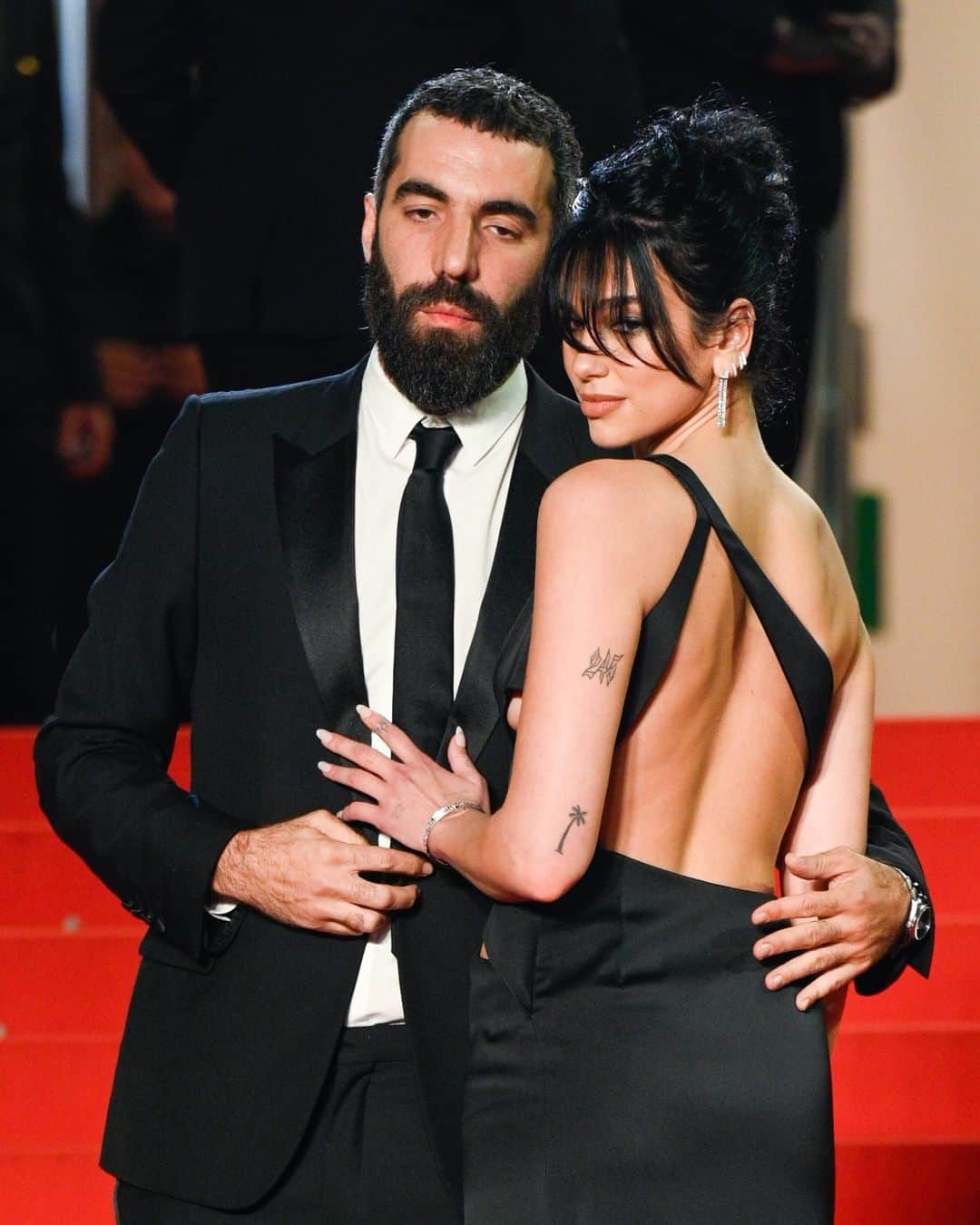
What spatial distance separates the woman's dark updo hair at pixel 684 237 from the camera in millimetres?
1639

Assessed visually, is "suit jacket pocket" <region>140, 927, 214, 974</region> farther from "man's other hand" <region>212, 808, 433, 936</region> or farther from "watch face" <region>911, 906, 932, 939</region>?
"watch face" <region>911, 906, 932, 939</region>

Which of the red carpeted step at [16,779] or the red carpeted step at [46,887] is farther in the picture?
the red carpeted step at [16,779]

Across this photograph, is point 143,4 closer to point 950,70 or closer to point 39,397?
point 39,397

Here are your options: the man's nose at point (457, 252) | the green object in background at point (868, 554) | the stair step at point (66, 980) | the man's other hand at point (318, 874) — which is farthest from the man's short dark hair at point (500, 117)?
the green object in background at point (868, 554)

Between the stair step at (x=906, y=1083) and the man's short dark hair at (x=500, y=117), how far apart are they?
195cm

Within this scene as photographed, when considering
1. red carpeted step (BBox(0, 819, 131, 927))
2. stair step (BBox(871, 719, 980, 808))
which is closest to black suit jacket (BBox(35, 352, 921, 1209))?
red carpeted step (BBox(0, 819, 131, 927))

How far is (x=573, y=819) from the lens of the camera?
1528 millimetres

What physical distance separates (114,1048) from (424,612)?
1.90m

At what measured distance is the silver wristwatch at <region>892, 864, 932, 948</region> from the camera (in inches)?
71.7

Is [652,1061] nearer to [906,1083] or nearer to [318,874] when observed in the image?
[318,874]

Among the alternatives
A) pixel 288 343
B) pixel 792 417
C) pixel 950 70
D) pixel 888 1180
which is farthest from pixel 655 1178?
pixel 950 70

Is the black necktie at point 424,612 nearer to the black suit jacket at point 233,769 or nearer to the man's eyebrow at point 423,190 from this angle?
the black suit jacket at point 233,769

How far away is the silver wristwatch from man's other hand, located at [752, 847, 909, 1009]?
0.04 feet

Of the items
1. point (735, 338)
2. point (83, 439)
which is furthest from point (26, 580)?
point (735, 338)
